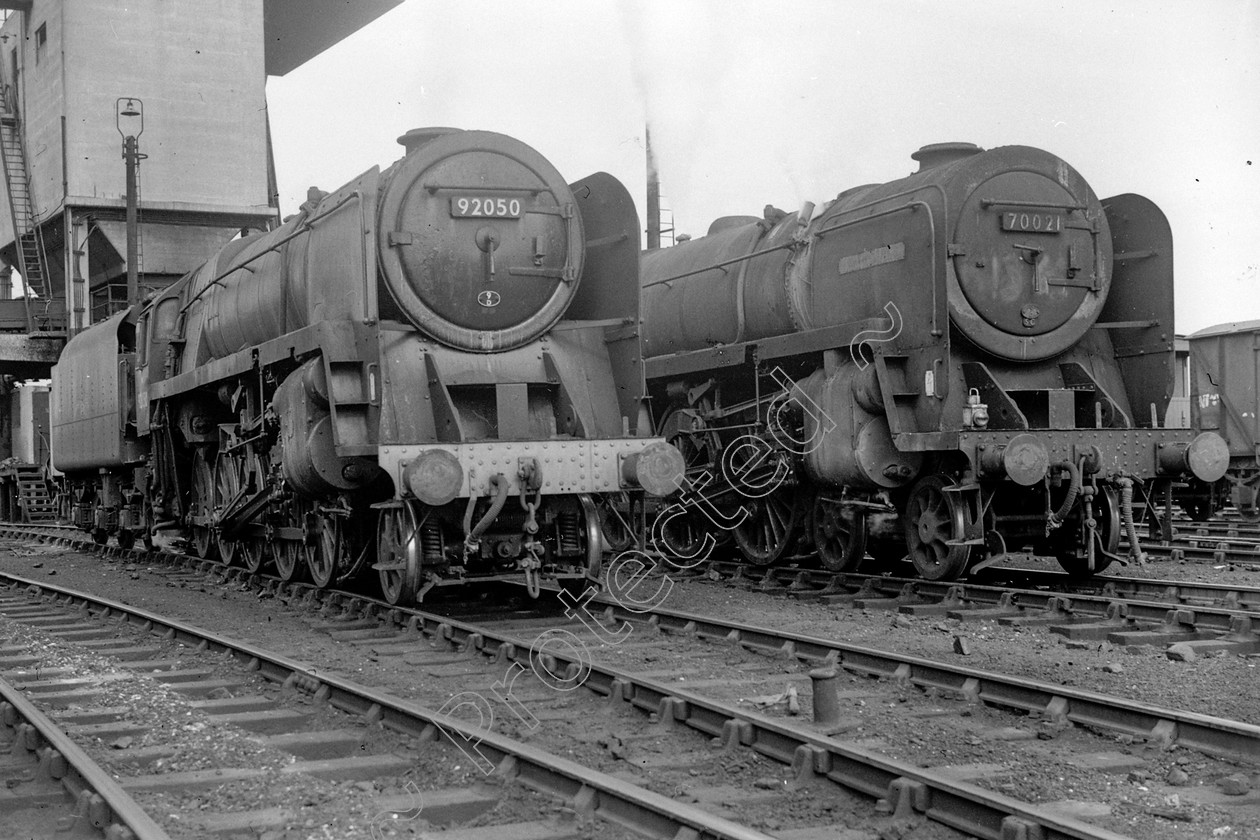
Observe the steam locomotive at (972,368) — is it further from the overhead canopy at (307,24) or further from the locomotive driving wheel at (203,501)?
the overhead canopy at (307,24)

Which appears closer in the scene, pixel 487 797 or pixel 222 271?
pixel 487 797

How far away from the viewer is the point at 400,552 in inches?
339

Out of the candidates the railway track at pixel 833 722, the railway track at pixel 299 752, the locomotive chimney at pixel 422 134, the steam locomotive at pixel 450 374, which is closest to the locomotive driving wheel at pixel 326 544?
the steam locomotive at pixel 450 374

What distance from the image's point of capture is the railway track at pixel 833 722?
14.2 ft

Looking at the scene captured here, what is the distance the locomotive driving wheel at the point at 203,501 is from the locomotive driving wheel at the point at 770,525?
488 cm

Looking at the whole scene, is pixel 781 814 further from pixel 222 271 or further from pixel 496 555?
pixel 222 271

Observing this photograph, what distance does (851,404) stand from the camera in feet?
33.5

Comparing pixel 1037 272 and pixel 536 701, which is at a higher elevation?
pixel 1037 272

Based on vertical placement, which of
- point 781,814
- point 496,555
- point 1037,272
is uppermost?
point 1037,272

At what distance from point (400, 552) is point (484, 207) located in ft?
7.93

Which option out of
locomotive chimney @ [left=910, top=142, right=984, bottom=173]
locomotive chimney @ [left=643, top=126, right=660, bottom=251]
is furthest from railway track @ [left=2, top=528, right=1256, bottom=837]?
locomotive chimney @ [left=643, top=126, right=660, bottom=251]

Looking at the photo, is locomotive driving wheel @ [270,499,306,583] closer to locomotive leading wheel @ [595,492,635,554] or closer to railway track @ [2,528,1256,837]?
railway track @ [2,528,1256,837]

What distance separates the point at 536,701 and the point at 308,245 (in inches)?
190

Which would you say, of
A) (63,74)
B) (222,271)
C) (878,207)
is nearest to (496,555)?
(878,207)
